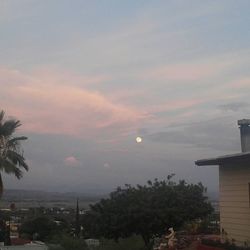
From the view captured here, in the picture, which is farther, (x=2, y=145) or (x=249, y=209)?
(x=2, y=145)

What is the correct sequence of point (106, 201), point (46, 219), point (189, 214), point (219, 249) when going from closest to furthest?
point (219, 249)
point (189, 214)
point (106, 201)
point (46, 219)

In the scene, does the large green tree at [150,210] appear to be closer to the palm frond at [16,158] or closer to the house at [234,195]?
the palm frond at [16,158]

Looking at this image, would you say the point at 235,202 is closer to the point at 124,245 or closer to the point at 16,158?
the point at 124,245

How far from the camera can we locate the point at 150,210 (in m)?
25.8

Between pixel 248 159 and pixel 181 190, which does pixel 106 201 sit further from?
pixel 248 159

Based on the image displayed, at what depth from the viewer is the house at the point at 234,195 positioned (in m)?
15.6

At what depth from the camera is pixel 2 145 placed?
2906 cm

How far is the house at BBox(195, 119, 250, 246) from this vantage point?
51.2 feet

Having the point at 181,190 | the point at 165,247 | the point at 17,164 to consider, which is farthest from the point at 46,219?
the point at 165,247

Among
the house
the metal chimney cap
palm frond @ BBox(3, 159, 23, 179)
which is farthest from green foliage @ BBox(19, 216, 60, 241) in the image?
the house

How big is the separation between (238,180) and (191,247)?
2593 mm

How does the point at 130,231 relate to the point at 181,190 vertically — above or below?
below

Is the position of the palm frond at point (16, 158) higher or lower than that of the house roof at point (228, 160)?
higher

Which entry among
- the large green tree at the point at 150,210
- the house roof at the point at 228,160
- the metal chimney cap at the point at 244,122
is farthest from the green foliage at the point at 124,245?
the large green tree at the point at 150,210
